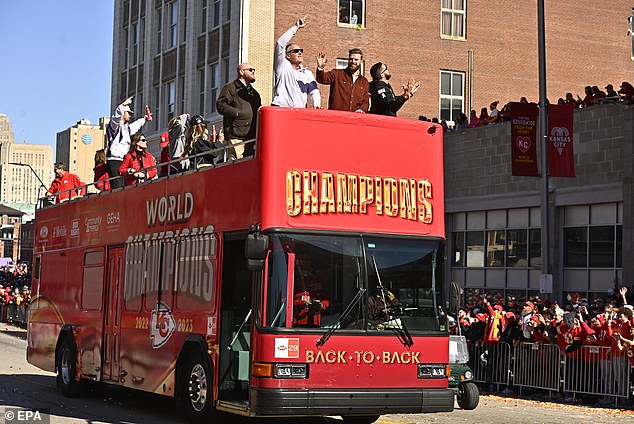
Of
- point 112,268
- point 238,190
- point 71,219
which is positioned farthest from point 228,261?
point 71,219

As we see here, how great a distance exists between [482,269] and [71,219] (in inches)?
663

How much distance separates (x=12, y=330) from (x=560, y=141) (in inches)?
996

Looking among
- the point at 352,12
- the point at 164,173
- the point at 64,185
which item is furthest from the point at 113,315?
the point at 352,12

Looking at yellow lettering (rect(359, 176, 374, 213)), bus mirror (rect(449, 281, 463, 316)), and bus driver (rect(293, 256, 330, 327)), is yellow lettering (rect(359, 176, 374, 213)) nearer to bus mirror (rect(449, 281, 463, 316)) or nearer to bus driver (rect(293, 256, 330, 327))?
bus driver (rect(293, 256, 330, 327))

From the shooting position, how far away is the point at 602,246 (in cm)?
2848

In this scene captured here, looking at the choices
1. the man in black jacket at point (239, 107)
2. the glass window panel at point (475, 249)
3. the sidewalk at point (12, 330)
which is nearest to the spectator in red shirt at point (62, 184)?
the man in black jacket at point (239, 107)

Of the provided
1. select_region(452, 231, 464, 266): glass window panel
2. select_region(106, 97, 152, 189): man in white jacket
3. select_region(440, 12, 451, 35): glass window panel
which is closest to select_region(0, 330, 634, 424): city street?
select_region(106, 97, 152, 189): man in white jacket

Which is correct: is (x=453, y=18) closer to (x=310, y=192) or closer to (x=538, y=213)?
(x=538, y=213)

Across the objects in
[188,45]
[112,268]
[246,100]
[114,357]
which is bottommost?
[114,357]

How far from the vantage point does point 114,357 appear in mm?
16391

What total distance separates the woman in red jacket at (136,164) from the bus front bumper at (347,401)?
5.37 meters

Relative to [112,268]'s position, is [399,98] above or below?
above

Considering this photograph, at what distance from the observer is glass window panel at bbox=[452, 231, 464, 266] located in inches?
1350

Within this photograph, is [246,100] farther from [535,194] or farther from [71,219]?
[535,194]
